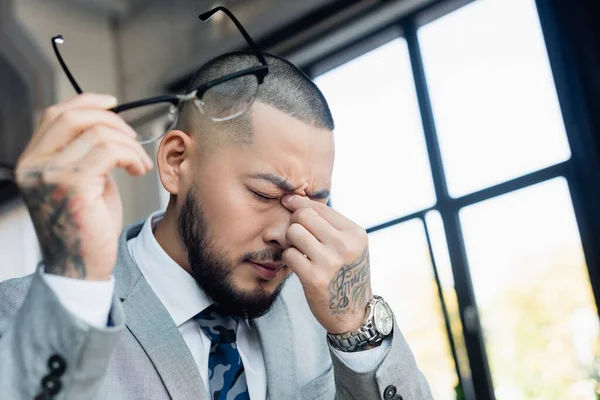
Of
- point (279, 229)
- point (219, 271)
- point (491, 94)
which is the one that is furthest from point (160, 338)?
point (491, 94)

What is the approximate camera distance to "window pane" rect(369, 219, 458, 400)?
240cm

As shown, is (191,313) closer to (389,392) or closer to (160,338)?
(160,338)

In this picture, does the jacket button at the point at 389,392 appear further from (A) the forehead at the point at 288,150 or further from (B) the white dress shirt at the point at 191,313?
(A) the forehead at the point at 288,150

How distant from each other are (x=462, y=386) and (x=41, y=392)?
6.27 ft

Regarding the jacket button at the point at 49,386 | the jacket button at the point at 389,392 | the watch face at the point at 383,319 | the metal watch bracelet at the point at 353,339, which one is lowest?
the jacket button at the point at 389,392

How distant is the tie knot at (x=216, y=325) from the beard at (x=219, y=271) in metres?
0.01

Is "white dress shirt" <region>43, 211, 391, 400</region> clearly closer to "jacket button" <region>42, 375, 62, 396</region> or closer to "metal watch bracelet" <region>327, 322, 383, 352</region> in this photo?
"metal watch bracelet" <region>327, 322, 383, 352</region>

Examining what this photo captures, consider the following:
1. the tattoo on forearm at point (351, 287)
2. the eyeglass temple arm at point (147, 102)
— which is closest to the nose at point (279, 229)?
the tattoo on forearm at point (351, 287)

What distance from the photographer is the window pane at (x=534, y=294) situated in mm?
2127

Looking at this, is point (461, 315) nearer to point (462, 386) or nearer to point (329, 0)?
point (462, 386)

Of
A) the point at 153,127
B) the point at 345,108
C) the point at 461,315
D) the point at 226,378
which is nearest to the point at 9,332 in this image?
the point at 153,127

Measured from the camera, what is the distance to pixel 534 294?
2252 mm

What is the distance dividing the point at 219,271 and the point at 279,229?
12cm

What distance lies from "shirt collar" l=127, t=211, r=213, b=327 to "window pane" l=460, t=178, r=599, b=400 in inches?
56.8
